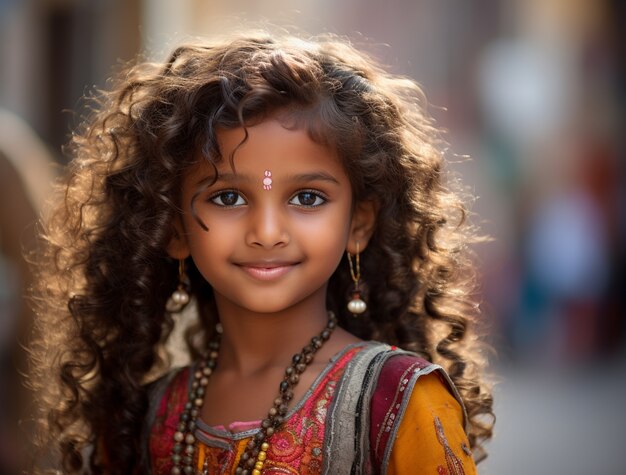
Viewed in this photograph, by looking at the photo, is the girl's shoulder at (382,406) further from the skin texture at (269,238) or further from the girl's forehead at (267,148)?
the girl's forehead at (267,148)

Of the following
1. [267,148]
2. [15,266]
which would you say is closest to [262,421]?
[267,148]

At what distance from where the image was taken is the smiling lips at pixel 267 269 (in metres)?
2.14

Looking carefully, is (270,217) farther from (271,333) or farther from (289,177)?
(271,333)

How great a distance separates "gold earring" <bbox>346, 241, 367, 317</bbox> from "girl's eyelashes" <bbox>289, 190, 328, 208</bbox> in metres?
0.21

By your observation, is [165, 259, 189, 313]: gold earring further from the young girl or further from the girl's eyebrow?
the girl's eyebrow

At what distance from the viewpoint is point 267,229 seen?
2084 millimetres

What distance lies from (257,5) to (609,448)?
4126 mm

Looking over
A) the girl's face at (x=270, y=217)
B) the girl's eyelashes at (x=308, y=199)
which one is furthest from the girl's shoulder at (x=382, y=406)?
the girl's eyelashes at (x=308, y=199)

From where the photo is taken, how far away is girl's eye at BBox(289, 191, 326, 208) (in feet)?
7.08

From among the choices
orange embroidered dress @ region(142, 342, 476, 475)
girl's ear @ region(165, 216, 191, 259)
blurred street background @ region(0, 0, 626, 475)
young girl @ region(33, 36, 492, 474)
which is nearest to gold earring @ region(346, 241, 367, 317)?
young girl @ region(33, 36, 492, 474)

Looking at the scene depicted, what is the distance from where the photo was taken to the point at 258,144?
6.96ft

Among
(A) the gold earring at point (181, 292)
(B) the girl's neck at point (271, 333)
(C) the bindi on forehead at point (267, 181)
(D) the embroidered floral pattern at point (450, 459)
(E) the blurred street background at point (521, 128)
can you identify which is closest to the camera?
(D) the embroidered floral pattern at point (450, 459)

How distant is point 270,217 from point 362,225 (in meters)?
0.33

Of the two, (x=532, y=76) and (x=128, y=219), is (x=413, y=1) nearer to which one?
(x=532, y=76)
